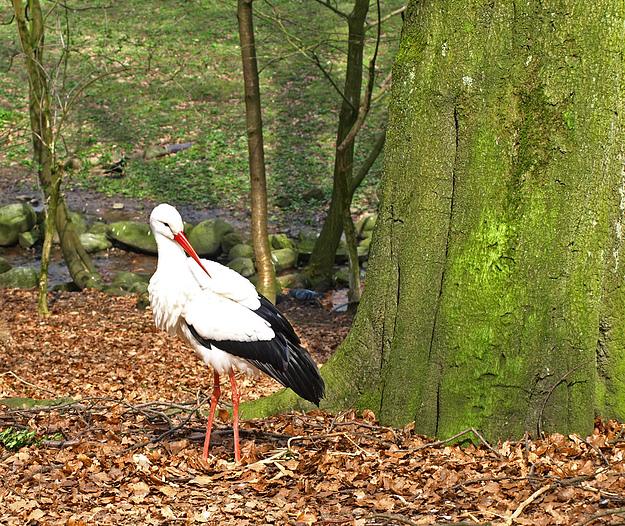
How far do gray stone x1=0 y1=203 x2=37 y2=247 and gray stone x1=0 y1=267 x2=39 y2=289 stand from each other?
2.73 m

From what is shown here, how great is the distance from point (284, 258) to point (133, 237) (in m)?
3.62

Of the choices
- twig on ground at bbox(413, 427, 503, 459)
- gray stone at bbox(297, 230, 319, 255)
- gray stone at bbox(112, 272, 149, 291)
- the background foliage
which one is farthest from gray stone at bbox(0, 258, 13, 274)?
twig on ground at bbox(413, 427, 503, 459)

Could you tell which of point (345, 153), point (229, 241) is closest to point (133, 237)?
point (229, 241)

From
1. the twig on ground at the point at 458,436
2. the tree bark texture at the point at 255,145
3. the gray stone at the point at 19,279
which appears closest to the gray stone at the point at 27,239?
the gray stone at the point at 19,279

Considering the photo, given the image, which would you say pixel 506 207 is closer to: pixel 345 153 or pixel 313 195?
pixel 345 153

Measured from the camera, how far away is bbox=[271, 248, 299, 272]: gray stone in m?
13.4

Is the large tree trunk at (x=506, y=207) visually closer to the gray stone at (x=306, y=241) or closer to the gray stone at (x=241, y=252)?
the gray stone at (x=241, y=252)

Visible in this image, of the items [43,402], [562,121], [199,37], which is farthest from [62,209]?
[199,37]

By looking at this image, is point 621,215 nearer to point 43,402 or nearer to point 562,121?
point 562,121

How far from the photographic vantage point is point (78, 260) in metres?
11.9

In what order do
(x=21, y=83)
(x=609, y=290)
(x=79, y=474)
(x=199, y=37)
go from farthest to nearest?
(x=199, y=37) < (x=21, y=83) < (x=609, y=290) < (x=79, y=474)

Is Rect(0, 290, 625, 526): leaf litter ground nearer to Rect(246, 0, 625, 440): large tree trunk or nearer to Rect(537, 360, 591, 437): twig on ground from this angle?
Rect(537, 360, 591, 437): twig on ground

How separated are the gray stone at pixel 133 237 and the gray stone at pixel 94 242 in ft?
0.68

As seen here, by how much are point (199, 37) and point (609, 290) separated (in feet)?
75.6
